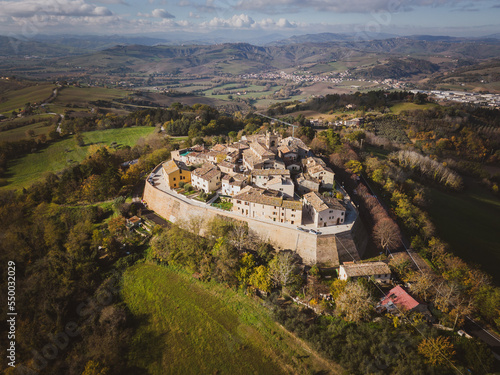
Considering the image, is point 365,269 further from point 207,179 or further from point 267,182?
point 207,179

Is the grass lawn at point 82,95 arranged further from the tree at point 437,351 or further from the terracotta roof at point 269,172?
the tree at point 437,351

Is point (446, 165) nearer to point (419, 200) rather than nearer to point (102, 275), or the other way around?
point (419, 200)

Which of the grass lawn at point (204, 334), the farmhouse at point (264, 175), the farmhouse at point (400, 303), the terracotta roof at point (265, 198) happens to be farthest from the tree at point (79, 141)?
the farmhouse at point (400, 303)

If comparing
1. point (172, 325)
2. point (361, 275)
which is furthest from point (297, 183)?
point (172, 325)

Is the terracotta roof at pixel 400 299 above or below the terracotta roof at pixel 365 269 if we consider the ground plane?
below

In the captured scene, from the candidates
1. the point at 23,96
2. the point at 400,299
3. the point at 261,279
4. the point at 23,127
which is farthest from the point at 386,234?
the point at 23,96

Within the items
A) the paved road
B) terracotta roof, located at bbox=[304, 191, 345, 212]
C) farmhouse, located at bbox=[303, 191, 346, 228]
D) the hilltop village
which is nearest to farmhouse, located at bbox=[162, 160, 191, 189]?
the hilltop village
